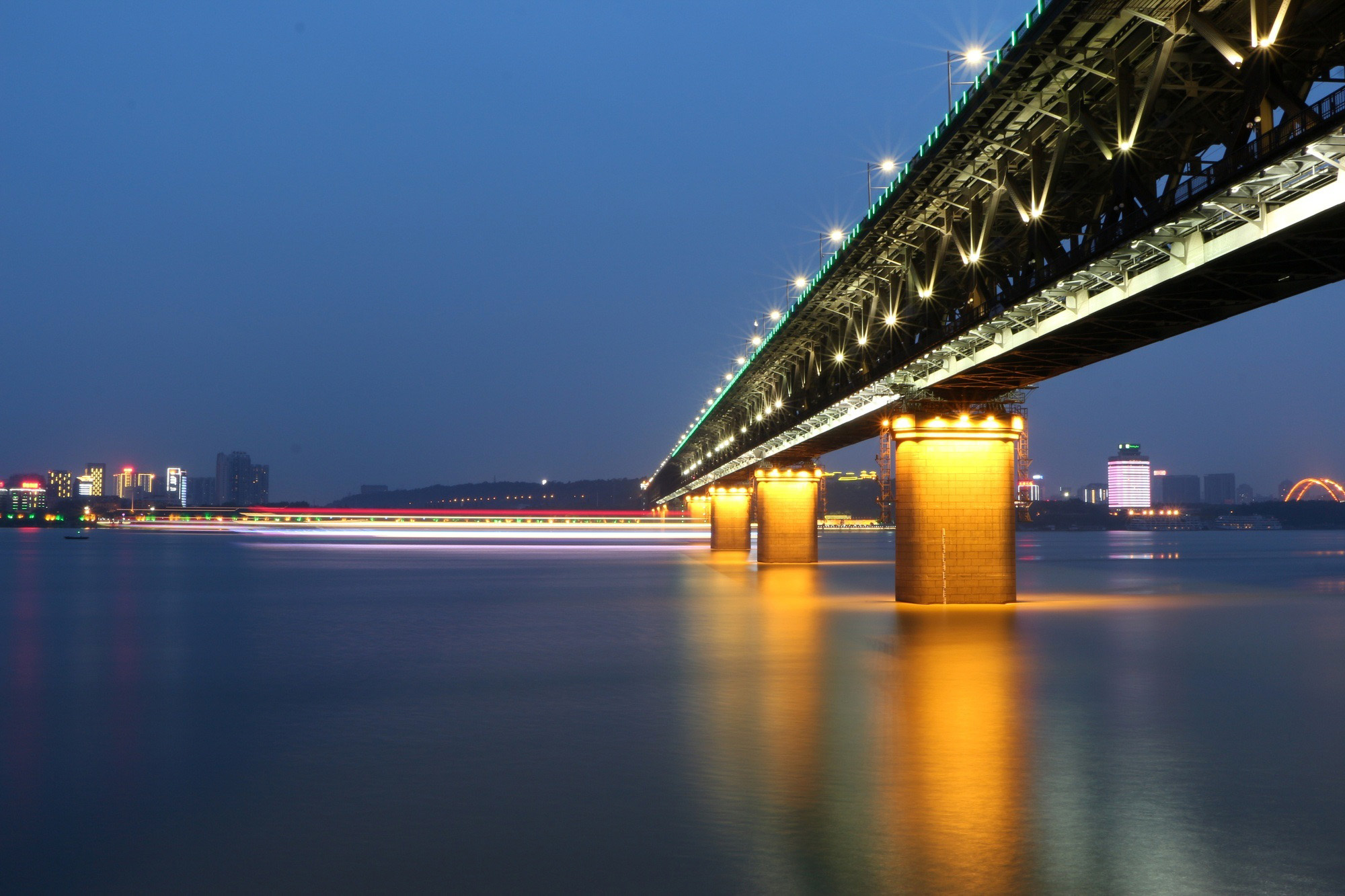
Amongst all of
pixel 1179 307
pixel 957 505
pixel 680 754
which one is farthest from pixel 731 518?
Result: pixel 680 754

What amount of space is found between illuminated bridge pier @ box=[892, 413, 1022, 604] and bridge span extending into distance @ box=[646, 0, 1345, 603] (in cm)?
7

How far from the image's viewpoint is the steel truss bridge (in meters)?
18.4

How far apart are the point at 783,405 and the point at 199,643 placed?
41.4 meters

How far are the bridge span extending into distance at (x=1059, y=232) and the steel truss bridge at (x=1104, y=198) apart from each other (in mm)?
65

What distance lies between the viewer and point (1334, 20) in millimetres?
19594

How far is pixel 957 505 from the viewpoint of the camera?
40.3m

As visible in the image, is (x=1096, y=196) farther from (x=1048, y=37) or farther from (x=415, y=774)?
(x=415, y=774)

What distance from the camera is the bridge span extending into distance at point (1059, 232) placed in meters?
18.9

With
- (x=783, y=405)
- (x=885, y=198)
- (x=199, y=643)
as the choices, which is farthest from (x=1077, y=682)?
(x=783, y=405)

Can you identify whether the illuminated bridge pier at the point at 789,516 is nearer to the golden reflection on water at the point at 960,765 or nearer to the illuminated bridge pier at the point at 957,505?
the illuminated bridge pier at the point at 957,505

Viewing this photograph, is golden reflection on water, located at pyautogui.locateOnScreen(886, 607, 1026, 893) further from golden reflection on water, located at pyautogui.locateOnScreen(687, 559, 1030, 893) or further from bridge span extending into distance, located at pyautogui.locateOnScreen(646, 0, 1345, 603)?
bridge span extending into distance, located at pyautogui.locateOnScreen(646, 0, 1345, 603)

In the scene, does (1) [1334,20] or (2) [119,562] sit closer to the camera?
(1) [1334,20]

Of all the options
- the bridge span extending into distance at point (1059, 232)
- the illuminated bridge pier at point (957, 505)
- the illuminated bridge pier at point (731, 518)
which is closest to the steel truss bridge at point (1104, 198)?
the bridge span extending into distance at point (1059, 232)

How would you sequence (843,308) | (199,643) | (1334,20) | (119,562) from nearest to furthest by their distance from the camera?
(1334,20), (199,643), (843,308), (119,562)
